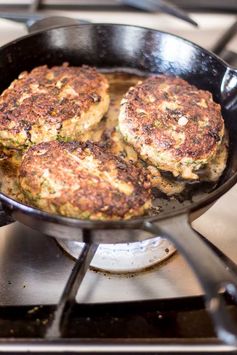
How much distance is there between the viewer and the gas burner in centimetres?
123

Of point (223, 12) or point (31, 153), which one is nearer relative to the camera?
point (31, 153)

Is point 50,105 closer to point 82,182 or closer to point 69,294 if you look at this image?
point 82,182

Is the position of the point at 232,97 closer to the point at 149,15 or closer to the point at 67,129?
the point at 67,129

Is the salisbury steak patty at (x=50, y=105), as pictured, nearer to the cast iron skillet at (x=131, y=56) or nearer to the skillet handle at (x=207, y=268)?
the cast iron skillet at (x=131, y=56)

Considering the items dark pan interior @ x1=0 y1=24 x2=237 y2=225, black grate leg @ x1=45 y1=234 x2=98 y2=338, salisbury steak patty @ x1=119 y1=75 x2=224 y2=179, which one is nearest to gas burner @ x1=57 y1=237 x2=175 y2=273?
black grate leg @ x1=45 y1=234 x2=98 y2=338

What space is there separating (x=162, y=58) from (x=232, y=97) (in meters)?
0.28

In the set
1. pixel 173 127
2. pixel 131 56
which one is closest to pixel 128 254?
pixel 173 127

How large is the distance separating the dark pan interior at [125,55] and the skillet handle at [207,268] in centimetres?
56

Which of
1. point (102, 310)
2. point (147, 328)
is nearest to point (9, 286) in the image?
point (102, 310)

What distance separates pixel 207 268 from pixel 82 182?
36cm

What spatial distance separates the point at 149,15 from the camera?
2131 mm

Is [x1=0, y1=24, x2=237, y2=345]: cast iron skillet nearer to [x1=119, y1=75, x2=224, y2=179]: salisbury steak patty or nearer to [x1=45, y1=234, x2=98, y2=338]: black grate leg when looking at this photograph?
[x1=119, y1=75, x2=224, y2=179]: salisbury steak patty

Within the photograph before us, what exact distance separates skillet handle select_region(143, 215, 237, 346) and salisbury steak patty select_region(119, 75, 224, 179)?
323 millimetres

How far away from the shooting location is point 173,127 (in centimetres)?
129
